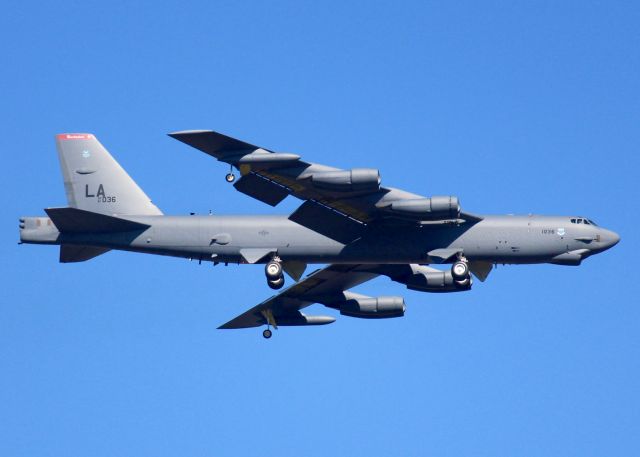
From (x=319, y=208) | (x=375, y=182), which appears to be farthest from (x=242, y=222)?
(x=375, y=182)

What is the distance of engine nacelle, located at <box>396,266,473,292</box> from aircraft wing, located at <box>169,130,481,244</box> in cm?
435

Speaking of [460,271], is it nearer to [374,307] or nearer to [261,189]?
[374,307]

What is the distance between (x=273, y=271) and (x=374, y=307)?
748 centimetres

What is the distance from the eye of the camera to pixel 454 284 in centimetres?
4731

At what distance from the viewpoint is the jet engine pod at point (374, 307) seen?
173ft

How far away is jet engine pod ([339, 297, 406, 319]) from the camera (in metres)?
52.7

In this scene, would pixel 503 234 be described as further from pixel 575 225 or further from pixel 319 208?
pixel 319 208

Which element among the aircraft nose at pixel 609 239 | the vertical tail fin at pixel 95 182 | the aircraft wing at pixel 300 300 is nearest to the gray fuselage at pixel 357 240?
the aircraft nose at pixel 609 239

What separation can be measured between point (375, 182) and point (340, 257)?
5105 millimetres

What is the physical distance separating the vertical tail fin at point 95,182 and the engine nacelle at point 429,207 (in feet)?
34.0

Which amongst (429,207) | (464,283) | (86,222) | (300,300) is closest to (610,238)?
(464,283)

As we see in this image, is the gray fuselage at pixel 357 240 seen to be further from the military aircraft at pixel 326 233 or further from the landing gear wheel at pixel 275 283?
the landing gear wheel at pixel 275 283

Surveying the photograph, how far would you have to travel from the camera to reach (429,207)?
146 feet

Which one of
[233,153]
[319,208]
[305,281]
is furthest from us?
[305,281]
